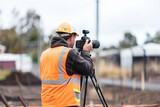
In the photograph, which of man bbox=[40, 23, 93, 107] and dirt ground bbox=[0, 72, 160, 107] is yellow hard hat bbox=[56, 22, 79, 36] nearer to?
man bbox=[40, 23, 93, 107]

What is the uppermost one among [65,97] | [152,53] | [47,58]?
[47,58]

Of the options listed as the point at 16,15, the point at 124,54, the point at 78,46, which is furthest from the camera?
the point at 16,15

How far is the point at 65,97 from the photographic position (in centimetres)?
460

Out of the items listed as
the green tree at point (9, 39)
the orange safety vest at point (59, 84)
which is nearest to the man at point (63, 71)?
the orange safety vest at point (59, 84)

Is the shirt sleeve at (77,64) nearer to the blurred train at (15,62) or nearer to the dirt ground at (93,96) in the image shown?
the dirt ground at (93,96)

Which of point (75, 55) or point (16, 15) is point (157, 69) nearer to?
point (16, 15)

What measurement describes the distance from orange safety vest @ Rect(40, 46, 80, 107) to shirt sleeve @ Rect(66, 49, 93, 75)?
5 centimetres

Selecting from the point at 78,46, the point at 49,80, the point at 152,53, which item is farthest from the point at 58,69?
the point at 152,53

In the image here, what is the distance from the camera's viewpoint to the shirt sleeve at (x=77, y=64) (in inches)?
179

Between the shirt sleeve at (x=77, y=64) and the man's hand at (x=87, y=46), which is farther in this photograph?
the man's hand at (x=87, y=46)

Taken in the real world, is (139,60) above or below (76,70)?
below

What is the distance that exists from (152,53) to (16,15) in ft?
91.2

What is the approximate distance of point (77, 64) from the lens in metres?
4.55

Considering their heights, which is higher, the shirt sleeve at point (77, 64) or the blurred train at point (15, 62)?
the shirt sleeve at point (77, 64)
